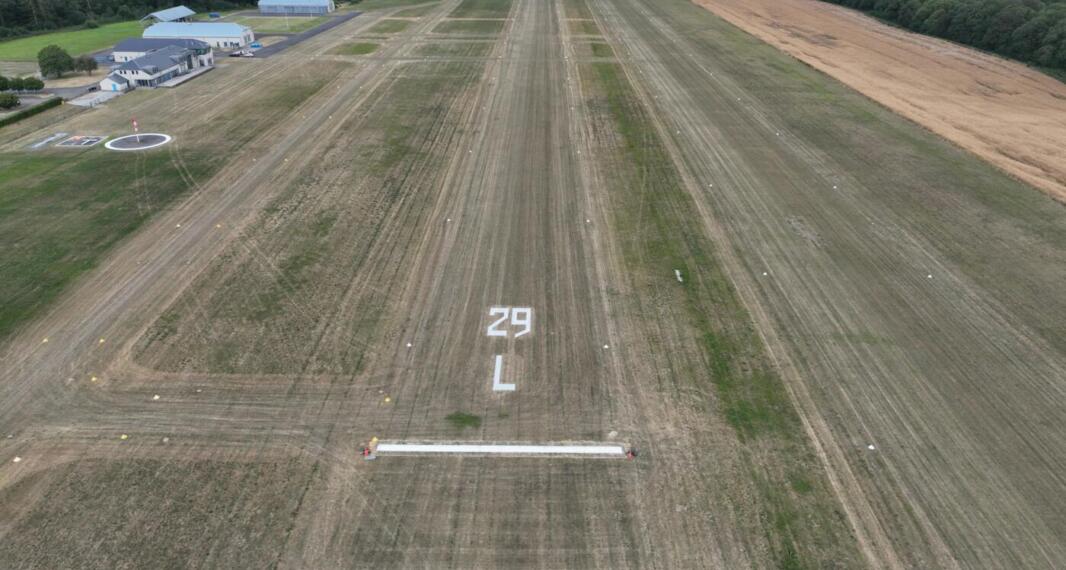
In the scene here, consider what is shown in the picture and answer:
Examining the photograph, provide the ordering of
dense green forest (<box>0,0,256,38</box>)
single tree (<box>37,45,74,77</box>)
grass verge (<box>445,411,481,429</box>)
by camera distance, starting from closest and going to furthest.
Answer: grass verge (<box>445,411,481,429</box>)
single tree (<box>37,45,74,77</box>)
dense green forest (<box>0,0,256,38</box>)

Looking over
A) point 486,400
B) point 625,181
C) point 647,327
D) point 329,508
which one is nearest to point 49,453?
point 329,508

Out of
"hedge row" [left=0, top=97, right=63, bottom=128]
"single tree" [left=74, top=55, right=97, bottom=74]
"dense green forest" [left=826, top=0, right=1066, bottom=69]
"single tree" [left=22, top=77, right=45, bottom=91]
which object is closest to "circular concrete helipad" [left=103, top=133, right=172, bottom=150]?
"hedge row" [left=0, top=97, right=63, bottom=128]

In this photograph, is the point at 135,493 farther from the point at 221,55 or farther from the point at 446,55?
the point at 221,55

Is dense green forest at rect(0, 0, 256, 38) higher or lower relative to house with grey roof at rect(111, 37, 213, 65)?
higher

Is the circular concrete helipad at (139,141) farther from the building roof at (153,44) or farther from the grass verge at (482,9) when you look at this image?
the grass verge at (482,9)

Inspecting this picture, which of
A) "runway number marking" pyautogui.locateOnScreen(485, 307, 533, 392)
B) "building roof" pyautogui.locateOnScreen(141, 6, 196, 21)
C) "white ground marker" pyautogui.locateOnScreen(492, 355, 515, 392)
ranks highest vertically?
"building roof" pyautogui.locateOnScreen(141, 6, 196, 21)

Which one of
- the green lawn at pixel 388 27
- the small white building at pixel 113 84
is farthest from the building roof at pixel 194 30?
the small white building at pixel 113 84

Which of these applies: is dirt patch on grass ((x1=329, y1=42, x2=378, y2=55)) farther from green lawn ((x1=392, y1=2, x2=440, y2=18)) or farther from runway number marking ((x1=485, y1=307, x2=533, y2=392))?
runway number marking ((x1=485, y1=307, x2=533, y2=392))

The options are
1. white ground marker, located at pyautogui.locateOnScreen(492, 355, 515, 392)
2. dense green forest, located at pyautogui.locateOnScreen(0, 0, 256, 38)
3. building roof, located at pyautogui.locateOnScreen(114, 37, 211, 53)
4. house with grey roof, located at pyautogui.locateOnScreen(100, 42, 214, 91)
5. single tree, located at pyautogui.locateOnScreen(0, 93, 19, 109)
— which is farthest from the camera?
dense green forest, located at pyautogui.locateOnScreen(0, 0, 256, 38)
